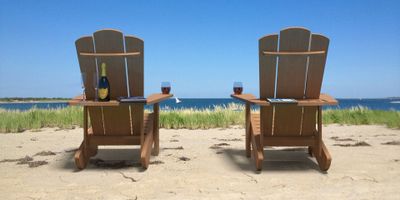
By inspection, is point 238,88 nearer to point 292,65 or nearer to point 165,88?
point 165,88

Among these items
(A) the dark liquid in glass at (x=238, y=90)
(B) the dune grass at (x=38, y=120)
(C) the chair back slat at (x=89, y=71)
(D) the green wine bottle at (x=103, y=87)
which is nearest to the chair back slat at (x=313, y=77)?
(A) the dark liquid in glass at (x=238, y=90)

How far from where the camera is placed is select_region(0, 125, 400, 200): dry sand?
286 centimetres

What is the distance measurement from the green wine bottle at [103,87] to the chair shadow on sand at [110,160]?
2.26 feet

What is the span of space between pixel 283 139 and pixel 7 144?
3961 millimetres

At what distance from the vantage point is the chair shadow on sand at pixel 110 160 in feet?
12.7

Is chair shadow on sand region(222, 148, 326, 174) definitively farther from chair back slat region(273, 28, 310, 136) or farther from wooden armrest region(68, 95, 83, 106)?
wooden armrest region(68, 95, 83, 106)

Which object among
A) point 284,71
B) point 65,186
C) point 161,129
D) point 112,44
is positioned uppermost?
point 112,44

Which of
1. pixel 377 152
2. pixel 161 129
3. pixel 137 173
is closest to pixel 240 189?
pixel 137 173

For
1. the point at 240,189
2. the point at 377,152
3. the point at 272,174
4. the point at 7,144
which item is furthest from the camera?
the point at 7,144

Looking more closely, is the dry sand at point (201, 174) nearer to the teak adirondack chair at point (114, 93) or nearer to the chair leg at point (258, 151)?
the chair leg at point (258, 151)

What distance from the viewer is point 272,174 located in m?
3.50

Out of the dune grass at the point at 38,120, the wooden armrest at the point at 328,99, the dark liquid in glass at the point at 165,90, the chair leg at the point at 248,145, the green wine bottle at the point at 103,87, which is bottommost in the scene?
the dune grass at the point at 38,120

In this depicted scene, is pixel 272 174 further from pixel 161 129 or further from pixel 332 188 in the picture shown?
pixel 161 129

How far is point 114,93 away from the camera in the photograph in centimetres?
390
